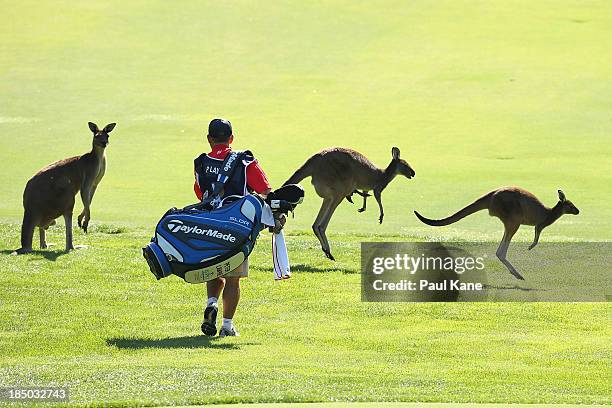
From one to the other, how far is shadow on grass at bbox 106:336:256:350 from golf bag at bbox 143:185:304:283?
27.4 inches

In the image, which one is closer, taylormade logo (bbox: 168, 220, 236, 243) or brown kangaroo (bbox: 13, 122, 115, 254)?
taylormade logo (bbox: 168, 220, 236, 243)

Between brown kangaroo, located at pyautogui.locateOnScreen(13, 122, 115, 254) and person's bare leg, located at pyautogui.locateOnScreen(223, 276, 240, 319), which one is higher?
brown kangaroo, located at pyautogui.locateOnScreen(13, 122, 115, 254)

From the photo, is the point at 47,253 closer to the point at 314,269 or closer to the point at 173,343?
the point at 314,269

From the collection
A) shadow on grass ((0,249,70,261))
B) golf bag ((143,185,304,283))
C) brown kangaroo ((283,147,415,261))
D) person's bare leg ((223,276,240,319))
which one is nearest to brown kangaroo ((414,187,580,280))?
brown kangaroo ((283,147,415,261))

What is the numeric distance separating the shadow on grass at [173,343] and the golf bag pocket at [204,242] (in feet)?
2.28

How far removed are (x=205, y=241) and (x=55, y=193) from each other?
21.3 ft

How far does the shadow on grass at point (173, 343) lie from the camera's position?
10.5 m

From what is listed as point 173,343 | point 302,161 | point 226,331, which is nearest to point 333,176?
point 226,331

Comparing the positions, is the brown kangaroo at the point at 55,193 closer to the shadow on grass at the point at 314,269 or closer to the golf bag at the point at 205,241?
the shadow on grass at the point at 314,269

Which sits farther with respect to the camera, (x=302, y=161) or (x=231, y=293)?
(x=302, y=161)

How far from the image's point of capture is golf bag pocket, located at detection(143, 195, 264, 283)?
9938mm

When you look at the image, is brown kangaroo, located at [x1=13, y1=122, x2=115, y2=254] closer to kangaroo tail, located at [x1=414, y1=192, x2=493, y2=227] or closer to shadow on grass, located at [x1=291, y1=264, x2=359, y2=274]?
shadow on grass, located at [x1=291, y1=264, x2=359, y2=274]

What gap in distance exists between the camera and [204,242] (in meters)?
9.94

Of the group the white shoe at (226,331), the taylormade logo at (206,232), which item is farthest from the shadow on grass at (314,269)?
the taylormade logo at (206,232)
